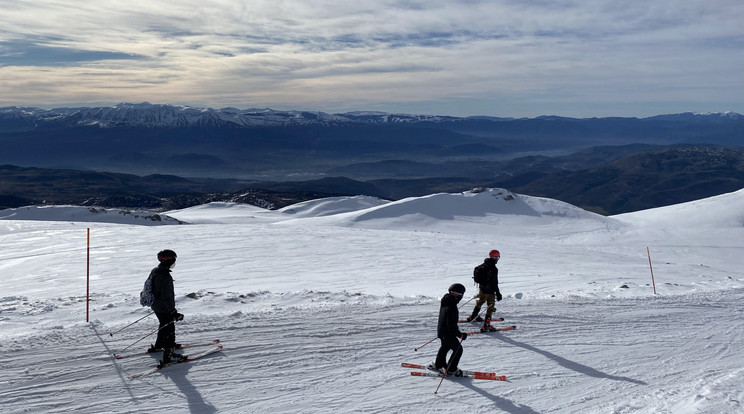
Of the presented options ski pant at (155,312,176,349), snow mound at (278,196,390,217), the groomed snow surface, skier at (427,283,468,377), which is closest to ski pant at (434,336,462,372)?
Answer: skier at (427,283,468,377)

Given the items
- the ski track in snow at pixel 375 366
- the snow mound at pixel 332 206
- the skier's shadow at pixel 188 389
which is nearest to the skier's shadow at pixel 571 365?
the ski track in snow at pixel 375 366

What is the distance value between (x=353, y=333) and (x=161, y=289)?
12.8 ft

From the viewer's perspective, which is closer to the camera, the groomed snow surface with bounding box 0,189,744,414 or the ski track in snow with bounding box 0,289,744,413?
the ski track in snow with bounding box 0,289,744,413

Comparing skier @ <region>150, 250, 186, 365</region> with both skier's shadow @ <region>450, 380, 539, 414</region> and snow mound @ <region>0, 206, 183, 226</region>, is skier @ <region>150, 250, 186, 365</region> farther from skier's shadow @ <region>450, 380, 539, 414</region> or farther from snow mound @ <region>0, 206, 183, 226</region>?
snow mound @ <region>0, 206, 183, 226</region>

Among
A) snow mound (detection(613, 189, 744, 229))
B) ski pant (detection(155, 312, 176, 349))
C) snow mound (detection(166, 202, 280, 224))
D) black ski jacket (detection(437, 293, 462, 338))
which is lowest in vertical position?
snow mound (detection(166, 202, 280, 224))

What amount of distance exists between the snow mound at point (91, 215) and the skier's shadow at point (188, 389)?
154 ft

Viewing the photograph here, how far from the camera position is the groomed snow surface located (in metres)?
8.11

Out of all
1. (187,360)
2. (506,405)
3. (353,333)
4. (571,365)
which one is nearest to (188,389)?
(187,360)

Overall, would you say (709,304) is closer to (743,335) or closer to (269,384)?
(743,335)

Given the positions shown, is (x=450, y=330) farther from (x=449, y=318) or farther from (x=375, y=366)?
(x=375, y=366)

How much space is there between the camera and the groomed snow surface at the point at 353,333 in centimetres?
811

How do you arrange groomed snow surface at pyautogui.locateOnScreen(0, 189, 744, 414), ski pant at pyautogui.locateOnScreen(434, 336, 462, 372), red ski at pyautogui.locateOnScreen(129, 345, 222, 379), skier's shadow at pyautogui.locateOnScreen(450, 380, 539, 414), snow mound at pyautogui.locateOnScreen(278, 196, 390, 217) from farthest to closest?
snow mound at pyautogui.locateOnScreen(278, 196, 390, 217) < ski pant at pyautogui.locateOnScreen(434, 336, 462, 372) < red ski at pyautogui.locateOnScreen(129, 345, 222, 379) < groomed snow surface at pyautogui.locateOnScreen(0, 189, 744, 414) < skier's shadow at pyautogui.locateOnScreen(450, 380, 539, 414)

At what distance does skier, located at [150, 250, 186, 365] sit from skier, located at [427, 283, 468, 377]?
14.5 feet

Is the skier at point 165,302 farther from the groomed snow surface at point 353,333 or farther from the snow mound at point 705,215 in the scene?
the snow mound at point 705,215
